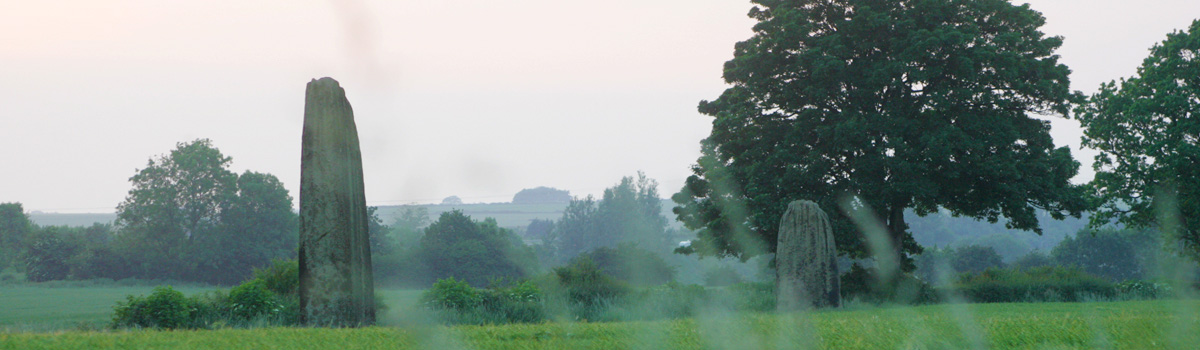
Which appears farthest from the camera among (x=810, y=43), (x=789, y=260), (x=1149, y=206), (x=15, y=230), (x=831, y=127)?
(x=15, y=230)

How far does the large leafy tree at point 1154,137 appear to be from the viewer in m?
30.4

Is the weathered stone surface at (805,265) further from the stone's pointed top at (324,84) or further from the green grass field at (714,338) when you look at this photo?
the stone's pointed top at (324,84)

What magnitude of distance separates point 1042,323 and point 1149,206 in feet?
90.2

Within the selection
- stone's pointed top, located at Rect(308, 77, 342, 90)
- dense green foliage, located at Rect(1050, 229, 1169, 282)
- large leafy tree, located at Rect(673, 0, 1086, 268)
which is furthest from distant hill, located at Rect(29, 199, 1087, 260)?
stone's pointed top, located at Rect(308, 77, 342, 90)

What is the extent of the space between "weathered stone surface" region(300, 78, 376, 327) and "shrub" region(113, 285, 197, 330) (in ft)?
7.77

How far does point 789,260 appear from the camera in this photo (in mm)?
20969

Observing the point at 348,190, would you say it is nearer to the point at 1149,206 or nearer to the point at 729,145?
the point at 729,145

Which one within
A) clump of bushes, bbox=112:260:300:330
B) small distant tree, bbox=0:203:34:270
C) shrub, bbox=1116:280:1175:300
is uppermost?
small distant tree, bbox=0:203:34:270

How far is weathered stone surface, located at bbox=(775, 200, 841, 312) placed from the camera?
2077 centimetres

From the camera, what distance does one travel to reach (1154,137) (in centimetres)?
3150

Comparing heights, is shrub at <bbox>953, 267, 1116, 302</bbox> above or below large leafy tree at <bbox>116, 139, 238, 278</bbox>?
below

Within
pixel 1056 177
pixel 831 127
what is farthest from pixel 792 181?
pixel 1056 177

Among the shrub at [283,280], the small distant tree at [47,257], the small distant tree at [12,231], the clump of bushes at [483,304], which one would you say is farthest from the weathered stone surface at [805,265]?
the small distant tree at [12,231]

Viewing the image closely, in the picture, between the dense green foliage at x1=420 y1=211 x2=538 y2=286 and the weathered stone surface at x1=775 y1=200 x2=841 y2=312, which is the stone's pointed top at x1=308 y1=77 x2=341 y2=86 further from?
the dense green foliage at x1=420 y1=211 x2=538 y2=286
